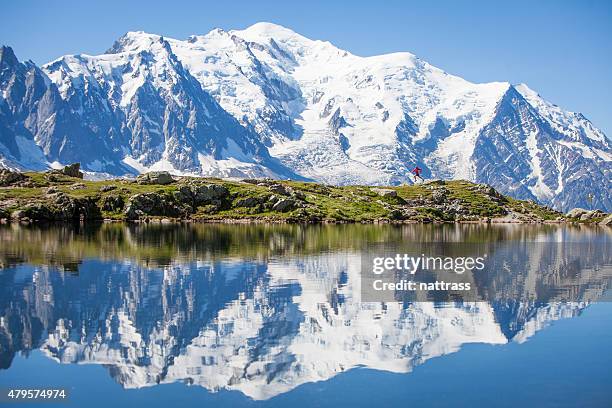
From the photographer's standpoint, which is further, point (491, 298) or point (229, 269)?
point (229, 269)

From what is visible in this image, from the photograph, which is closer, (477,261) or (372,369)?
(372,369)

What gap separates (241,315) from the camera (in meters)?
58.3

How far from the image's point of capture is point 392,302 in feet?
214

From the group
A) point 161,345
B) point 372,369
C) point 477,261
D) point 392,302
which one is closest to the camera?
point 372,369

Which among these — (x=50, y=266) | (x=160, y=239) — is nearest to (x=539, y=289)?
(x=50, y=266)

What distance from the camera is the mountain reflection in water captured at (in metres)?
44.4

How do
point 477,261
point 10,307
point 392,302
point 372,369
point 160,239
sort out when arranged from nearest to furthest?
point 372,369
point 10,307
point 392,302
point 477,261
point 160,239

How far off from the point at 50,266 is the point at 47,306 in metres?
28.0

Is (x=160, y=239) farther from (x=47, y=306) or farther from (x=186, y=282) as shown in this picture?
(x=47, y=306)

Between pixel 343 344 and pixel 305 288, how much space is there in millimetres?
23875

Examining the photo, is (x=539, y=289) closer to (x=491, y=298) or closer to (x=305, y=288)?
(x=491, y=298)

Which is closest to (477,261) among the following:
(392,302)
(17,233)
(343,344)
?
(392,302)

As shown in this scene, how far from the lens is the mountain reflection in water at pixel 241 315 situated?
146 feet

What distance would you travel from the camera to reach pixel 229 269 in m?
87.1
